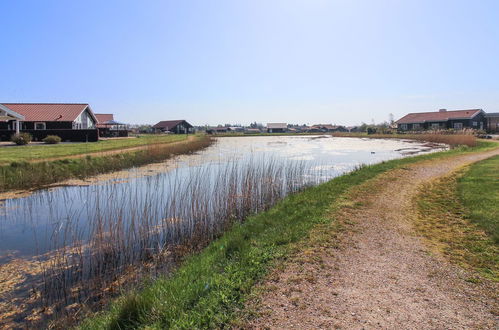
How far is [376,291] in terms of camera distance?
3.68 metres

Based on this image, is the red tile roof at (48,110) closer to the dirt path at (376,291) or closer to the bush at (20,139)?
the bush at (20,139)

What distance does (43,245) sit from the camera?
22.3 feet

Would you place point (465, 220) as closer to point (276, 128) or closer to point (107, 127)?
point (107, 127)

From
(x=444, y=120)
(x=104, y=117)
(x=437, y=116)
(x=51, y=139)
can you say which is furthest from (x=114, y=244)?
(x=437, y=116)

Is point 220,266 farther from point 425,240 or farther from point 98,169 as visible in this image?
point 98,169

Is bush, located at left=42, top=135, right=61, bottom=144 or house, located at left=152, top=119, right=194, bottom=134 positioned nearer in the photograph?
bush, located at left=42, top=135, right=61, bottom=144

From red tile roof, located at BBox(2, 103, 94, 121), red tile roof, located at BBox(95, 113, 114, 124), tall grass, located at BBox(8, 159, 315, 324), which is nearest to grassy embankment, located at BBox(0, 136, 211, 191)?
tall grass, located at BBox(8, 159, 315, 324)

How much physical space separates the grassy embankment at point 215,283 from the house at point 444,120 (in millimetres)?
55459

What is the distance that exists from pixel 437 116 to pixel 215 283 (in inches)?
2497

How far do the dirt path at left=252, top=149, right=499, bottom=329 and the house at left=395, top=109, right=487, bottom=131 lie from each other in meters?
55.4

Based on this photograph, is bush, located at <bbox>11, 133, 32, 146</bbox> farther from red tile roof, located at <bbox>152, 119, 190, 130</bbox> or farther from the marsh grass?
red tile roof, located at <bbox>152, 119, 190, 130</bbox>

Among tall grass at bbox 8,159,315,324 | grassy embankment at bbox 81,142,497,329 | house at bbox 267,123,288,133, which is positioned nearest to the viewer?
grassy embankment at bbox 81,142,497,329

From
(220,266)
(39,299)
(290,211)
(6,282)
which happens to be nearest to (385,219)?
(290,211)

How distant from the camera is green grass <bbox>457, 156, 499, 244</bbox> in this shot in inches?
231
